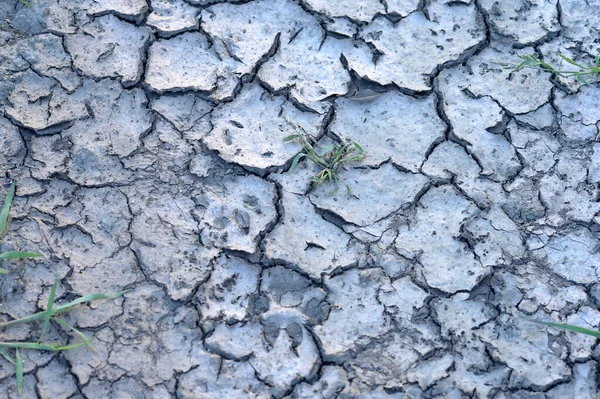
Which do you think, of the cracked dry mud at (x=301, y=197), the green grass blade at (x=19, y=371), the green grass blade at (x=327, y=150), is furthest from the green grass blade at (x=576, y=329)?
the green grass blade at (x=19, y=371)

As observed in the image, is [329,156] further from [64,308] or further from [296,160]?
[64,308]

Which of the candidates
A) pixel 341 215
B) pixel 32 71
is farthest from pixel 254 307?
pixel 32 71

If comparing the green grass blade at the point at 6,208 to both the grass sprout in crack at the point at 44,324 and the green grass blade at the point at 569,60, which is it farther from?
the green grass blade at the point at 569,60

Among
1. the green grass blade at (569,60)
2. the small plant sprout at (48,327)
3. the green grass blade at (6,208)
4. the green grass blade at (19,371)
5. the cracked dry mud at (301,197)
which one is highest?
the green grass blade at (569,60)

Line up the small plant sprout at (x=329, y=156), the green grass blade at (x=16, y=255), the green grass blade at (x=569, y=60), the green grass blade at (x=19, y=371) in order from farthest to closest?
the green grass blade at (x=569, y=60) < the small plant sprout at (x=329, y=156) < the green grass blade at (x=16, y=255) < the green grass blade at (x=19, y=371)

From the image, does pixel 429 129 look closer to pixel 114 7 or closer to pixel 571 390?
pixel 571 390

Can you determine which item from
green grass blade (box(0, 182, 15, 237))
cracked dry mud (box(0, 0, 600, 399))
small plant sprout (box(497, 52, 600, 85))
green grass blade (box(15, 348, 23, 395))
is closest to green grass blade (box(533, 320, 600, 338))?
cracked dry mud (box(0, 0, 600, 399))

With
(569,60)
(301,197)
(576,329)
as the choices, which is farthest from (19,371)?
(569,60)
